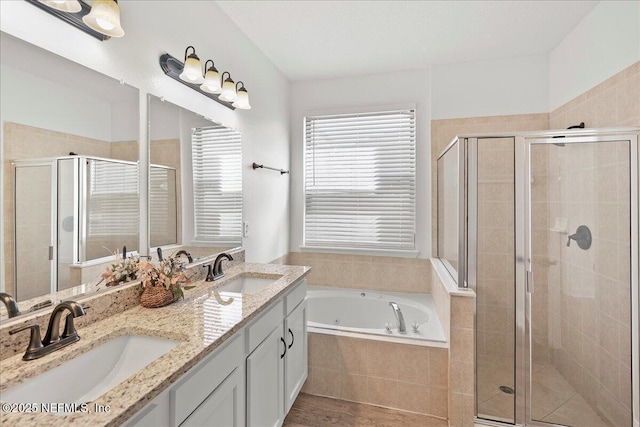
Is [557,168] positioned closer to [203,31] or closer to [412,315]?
[412,315]

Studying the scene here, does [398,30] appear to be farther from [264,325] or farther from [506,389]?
[506,389]

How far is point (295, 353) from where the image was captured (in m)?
1.93

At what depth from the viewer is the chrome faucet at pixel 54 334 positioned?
2.93ft

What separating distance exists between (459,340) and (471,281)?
38cm

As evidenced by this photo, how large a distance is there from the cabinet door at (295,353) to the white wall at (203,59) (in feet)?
2.44

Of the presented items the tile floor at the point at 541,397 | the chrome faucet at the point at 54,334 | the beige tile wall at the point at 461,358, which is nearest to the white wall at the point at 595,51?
the beige tile wall at the point at 461,358

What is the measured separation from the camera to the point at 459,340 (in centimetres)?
193

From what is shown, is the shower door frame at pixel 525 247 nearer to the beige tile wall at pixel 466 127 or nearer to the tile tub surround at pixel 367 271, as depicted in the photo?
the beige tile wall at pixel 466 127

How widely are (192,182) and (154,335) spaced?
3.23ft

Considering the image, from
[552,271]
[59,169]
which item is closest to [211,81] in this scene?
[59,169]

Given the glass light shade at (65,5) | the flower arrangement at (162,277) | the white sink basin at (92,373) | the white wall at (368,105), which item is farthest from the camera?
the white wall at (368,105)

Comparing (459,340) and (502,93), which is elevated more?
(502,93)

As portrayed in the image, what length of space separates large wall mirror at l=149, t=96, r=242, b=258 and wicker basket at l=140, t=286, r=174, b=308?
28 centimetres

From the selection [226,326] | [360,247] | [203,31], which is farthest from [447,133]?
[226,326]
